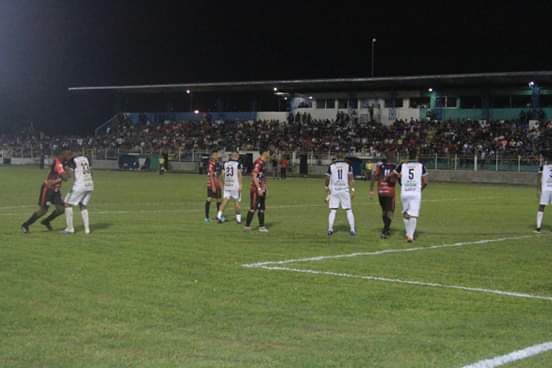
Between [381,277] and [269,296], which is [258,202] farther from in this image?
[269,296]

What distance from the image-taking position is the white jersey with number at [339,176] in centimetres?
1839

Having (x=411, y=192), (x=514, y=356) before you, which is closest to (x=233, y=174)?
(x=411, y=192)

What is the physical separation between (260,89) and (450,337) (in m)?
68.1

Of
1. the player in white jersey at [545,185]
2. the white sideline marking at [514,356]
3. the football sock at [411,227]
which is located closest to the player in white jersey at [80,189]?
the football sock at [411,227]

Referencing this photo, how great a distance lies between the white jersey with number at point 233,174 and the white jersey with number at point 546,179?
8.05 metres

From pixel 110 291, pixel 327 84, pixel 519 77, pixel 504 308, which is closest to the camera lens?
pixel 504 308

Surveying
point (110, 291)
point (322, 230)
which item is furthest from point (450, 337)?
point (322, 230)

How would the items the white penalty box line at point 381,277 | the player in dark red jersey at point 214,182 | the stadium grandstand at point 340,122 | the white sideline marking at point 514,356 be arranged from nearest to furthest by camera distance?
the white sideline marking at point 514,356
the white penalty box line at point 381,277
the player in dark red jersey at point 214,182
the stadium grandstand at point 340,122

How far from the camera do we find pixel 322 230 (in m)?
19.9

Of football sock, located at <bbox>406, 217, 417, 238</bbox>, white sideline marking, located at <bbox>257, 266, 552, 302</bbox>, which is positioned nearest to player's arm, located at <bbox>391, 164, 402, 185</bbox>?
football sock, located at <bbox>406, 217, 417, 238</bbox>

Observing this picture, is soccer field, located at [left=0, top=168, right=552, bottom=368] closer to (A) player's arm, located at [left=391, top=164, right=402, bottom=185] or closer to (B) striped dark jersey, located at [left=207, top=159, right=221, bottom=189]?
(A) player's arm, located at [left=391, top=164, right=402, bottom=185]

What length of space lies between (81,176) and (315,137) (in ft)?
170

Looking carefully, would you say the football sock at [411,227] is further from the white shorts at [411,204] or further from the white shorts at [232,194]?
the white shorts at [232,194]

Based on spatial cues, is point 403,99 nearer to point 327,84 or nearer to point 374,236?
point 327,84
